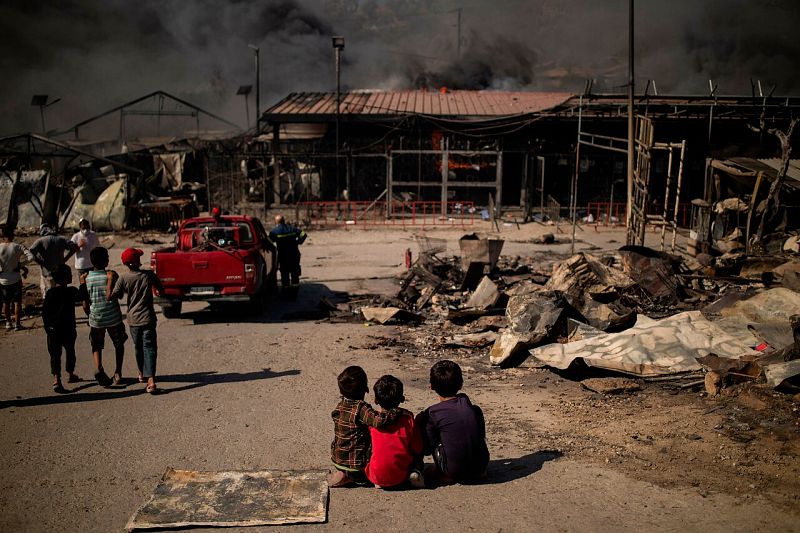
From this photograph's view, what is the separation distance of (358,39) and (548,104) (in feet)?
183

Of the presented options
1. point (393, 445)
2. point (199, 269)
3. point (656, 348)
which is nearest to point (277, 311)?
point (199, 269)

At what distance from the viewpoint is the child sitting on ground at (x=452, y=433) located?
5.06 metres

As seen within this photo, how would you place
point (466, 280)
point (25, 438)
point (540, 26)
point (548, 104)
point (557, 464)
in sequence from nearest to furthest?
1. point (557, 464)
2. point (25, 438)
3. point (466, 280)
4. point (548, 104)
5. point (540, 26)

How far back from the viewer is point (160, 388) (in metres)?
7.97

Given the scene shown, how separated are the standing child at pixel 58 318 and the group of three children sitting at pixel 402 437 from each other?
4.36 m

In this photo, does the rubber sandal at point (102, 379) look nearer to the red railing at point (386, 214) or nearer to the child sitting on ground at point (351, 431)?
the child sitting on ground at point (351, 431)

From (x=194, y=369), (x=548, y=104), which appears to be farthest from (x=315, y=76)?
(x=194, y=369)

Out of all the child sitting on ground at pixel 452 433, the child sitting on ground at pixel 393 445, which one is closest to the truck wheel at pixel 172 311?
the child sitting on ground at pixel 393 445

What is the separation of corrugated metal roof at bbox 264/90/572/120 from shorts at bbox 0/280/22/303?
2061 centimetres

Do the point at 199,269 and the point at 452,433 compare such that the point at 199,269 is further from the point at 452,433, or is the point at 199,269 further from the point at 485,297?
the point at 452,433

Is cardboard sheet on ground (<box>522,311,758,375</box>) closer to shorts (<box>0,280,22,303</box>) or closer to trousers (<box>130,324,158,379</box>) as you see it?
trousers (<box>130,324,158,379</box>)

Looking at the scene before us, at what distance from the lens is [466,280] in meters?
13.4

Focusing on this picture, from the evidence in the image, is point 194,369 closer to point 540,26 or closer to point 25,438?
point 25,438

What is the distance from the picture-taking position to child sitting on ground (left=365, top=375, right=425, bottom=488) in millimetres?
4977
